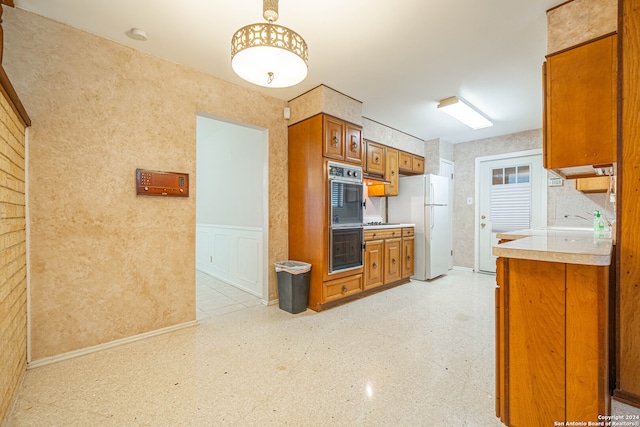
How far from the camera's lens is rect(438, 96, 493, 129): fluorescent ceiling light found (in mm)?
3395

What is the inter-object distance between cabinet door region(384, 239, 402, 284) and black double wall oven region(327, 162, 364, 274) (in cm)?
62

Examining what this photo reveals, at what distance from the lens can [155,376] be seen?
6.11ft

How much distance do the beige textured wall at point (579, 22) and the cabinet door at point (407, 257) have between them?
2886 mm

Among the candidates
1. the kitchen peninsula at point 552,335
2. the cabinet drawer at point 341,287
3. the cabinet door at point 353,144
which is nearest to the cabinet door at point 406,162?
the cabinet door at point 353,144

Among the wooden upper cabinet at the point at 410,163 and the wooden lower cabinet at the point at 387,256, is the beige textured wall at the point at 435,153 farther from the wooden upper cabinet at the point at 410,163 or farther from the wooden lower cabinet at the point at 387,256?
the wooden lower cabinet at the point at 387,256

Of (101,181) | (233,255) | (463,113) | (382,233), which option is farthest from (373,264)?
(101,181)

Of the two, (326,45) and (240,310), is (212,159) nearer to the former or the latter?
(240,310)

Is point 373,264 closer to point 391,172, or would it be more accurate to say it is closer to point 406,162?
point 391,172

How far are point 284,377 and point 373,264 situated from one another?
2.14 m

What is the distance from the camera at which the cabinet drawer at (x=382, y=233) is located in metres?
3.65

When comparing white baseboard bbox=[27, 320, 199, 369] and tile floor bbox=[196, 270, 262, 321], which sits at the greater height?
white baseboard bbox=[27, 320, 199, 369]

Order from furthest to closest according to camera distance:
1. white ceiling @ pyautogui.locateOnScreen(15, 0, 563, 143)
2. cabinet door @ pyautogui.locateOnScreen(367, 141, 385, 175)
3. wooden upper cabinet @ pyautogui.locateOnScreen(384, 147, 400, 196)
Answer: wooden upper cabinet @ pyautogui.locateOnScreen(384, 147, 400, 196)
cabinet door @ pyautogui.locateOnScreen(367, 141, 385, 175)
white ceiling @ pyautogui.locateOnScreen(15, 0, 563, 143)

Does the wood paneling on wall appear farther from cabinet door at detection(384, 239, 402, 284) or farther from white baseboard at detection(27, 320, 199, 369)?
cabinet door at detection(384, 239, 402, 284)

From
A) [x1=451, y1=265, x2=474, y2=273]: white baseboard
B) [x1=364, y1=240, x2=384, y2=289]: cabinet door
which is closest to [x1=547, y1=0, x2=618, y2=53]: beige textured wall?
[x1=364, y1=240, x2=384, y2=289]: cabinet door
